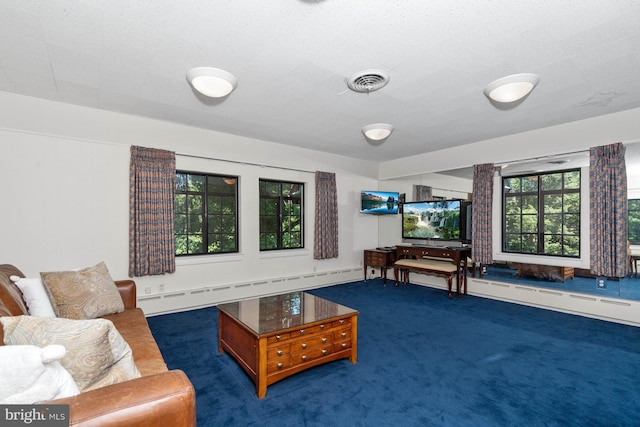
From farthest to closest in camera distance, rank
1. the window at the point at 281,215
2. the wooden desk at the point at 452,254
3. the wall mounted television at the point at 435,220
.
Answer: the wall mounted television at the point at 435,220 < the window at the point at 281,215 < the wooden desk at the point at 452,254

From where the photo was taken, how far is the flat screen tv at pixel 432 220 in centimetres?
539

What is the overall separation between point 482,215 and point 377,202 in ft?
6.61

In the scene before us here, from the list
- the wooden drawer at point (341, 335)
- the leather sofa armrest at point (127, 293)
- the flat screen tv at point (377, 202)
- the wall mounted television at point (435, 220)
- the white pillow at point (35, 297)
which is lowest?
the wooden drawer at point (341, 335)

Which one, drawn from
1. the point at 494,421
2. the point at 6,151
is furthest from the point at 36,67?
the point at 494,421

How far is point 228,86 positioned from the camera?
8.74ft

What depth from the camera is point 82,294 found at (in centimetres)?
244

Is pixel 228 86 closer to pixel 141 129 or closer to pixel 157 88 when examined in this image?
pixel 157 88

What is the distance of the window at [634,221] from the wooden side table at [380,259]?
342 cm

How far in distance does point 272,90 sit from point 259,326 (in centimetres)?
227

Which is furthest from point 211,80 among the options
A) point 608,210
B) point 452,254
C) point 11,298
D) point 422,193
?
point 422,193

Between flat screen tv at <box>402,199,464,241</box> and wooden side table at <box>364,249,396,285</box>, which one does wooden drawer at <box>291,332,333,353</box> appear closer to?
wooden side table at <box>364,249,396,285</box>

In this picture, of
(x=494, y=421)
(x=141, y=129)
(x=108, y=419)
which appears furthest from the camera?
(x=141, y=129)

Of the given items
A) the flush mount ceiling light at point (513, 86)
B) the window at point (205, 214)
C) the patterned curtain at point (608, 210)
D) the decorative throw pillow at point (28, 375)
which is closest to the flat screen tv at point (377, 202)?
the window at point (205, 214)

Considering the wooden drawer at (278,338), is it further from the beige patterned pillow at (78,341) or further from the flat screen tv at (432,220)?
the flat screen tv at (432,220)
